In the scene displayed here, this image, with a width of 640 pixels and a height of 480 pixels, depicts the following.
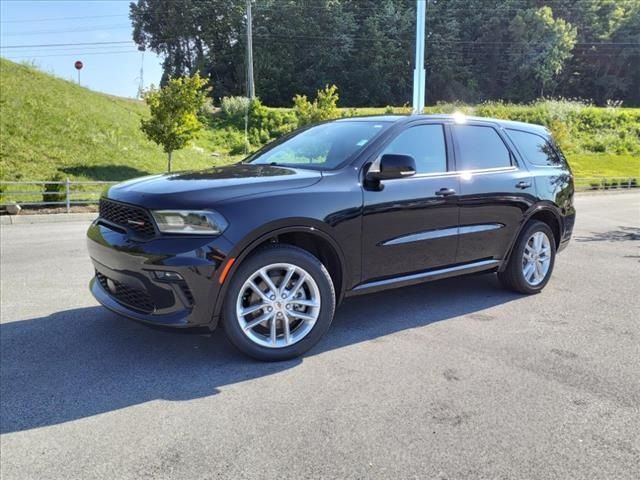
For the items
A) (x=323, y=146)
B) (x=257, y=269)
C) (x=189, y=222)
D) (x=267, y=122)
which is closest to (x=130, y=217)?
(x=189, y=222)

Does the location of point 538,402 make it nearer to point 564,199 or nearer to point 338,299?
point 338,299

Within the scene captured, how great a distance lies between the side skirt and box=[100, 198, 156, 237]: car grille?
1583 mm

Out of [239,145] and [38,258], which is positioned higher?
[239,145]

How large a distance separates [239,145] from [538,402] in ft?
87.5

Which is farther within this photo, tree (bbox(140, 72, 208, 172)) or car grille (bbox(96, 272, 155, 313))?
tree (bbox(140, 72, 208, 172))

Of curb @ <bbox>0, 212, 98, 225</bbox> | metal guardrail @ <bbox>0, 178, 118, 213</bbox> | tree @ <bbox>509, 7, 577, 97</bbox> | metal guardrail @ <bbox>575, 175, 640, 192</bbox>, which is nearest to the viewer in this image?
curb @ <bbox>0, 212, 98, 225</bbox>

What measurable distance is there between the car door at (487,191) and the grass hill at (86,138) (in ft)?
51.6

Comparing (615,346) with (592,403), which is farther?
(615,346)

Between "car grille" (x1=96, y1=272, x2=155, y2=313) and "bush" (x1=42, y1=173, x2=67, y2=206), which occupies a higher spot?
"bush" (x1=42, y1=173, x2=67, y2=206)

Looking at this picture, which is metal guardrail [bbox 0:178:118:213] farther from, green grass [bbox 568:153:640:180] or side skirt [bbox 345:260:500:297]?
green grass [bbox 568:153:640:180]

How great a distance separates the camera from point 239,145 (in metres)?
28.7

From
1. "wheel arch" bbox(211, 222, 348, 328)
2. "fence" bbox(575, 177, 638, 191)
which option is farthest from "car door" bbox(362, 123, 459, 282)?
"fence" bbox(575, 177, 638, 191)

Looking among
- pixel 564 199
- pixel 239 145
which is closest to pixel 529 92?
pixel 239 145

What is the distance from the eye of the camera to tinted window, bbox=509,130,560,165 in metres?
5.60
